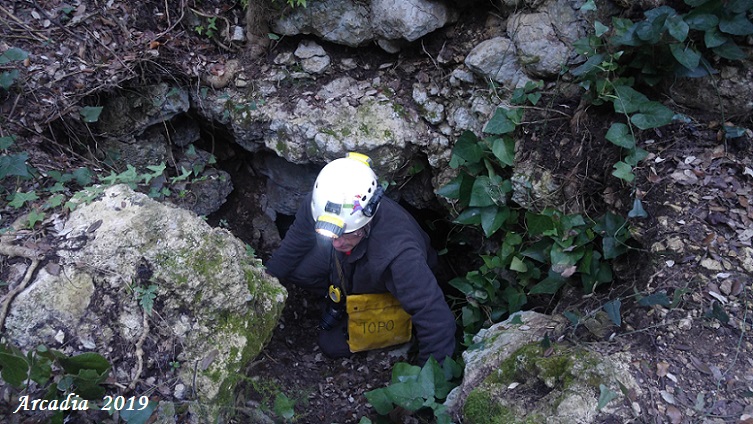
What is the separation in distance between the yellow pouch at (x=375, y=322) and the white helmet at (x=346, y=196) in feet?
2.55

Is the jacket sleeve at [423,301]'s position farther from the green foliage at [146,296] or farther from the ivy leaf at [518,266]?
the green foliage at [146,296]

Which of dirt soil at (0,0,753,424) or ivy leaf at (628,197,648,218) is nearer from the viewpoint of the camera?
dirt soil at (0,0,753,424)

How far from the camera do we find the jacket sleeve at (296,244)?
3656mm

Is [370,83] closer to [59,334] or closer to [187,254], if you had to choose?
[187,254]

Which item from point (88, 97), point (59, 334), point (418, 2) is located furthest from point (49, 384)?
point (418, 2)

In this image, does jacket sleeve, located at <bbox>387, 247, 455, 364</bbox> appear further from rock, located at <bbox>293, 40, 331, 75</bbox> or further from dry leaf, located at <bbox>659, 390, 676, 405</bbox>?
rock, located at <bbox>293, 40, 331, 75</bbox>

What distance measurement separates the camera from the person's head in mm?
3049

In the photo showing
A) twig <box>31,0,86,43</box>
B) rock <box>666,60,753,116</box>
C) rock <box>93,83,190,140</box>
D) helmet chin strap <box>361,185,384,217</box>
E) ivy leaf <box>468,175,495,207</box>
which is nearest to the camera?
rock <box>666,60,753,116</box>

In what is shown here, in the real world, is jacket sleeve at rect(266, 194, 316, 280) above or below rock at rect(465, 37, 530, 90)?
below

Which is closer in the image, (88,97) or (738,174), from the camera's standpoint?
(738,174)

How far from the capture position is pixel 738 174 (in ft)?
9.58

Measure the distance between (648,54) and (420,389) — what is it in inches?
90.4

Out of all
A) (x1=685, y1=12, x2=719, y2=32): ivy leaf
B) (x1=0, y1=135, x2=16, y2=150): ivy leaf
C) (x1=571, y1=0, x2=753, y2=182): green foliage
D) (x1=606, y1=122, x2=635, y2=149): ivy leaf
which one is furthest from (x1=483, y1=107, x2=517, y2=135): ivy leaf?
(x1=0, y1=135, x2=16, y2=150): ivy leaf

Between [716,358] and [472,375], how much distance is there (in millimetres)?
1149
